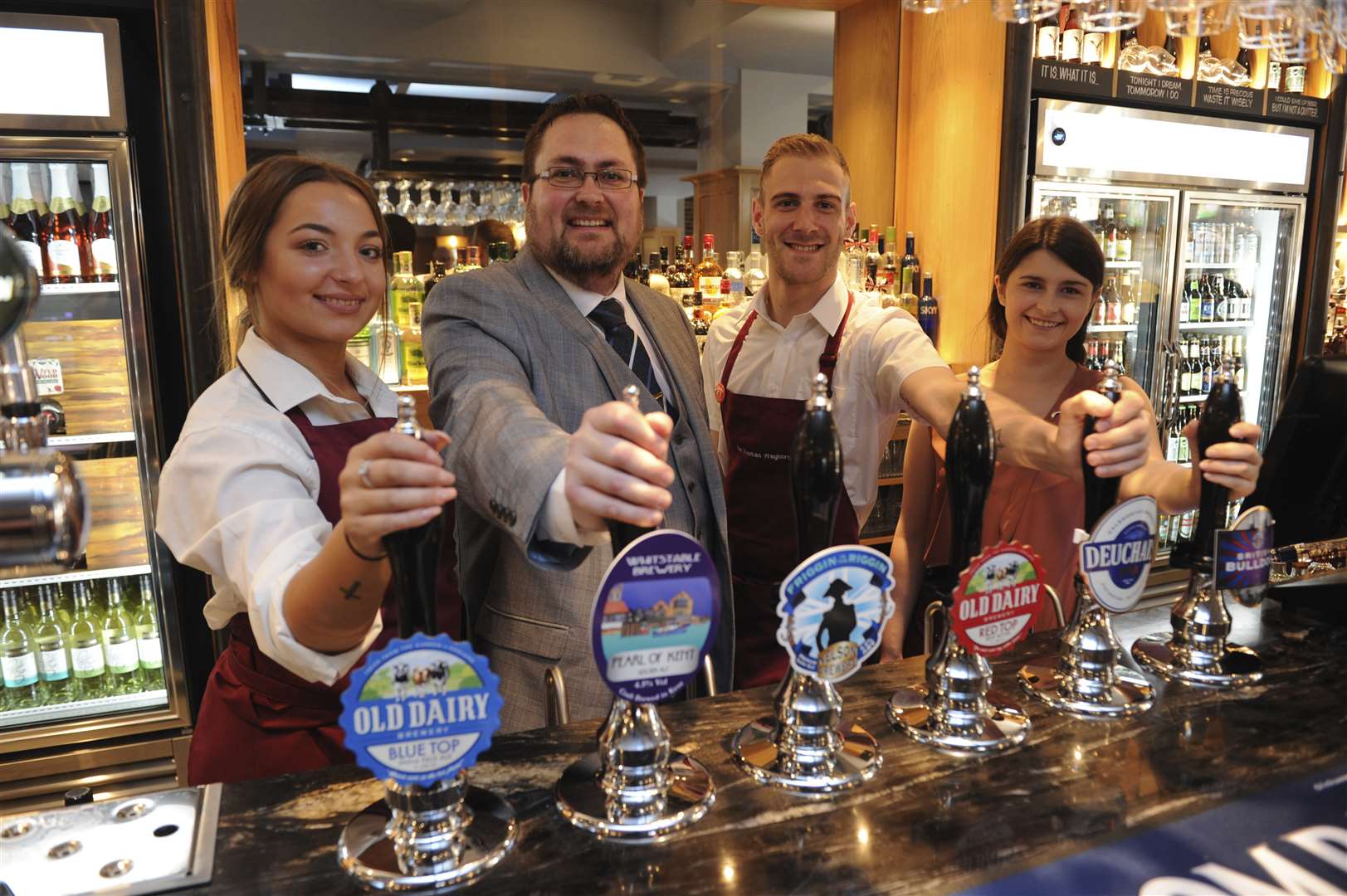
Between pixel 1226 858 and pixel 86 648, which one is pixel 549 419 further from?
pixel 86 648

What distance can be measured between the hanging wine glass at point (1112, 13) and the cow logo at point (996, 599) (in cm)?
84

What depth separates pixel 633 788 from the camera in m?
0.92

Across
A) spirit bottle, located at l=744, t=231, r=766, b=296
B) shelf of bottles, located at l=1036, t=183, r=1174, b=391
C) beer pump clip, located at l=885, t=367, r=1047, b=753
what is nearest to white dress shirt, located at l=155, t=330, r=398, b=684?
beer pump clip, located at l=885, t=367, r=1047, b=753

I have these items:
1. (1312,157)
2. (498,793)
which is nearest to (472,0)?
(498,793)

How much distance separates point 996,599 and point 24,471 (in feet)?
3.20

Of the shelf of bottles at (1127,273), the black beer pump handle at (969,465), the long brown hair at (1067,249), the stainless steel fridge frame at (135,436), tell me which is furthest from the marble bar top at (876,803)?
the shelf of bottles at (1127,273)

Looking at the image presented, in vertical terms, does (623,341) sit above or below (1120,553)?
above

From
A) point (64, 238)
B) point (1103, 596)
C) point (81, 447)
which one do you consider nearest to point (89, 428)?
point (81, 447)

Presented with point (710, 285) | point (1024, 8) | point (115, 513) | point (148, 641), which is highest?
point (1024, 8)

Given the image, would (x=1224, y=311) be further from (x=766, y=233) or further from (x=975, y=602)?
(x=975, y=602)

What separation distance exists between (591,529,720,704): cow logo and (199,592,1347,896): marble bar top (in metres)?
0.15

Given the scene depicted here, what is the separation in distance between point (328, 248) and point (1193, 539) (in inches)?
53.3

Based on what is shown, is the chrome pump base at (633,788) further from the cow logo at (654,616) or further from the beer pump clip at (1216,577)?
the beer pump clip at (1216,577)

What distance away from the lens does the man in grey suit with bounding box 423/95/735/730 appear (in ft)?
4.47
